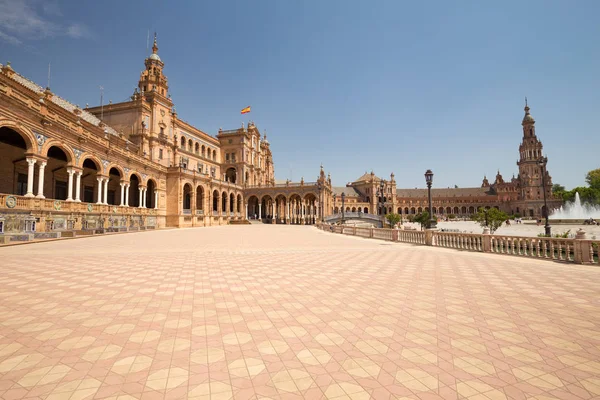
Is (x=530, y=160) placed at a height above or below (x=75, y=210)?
above

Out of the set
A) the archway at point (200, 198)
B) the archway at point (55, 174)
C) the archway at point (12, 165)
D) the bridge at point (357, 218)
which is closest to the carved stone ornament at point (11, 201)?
the archway at point (12, 165)

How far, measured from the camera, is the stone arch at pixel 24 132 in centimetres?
1694

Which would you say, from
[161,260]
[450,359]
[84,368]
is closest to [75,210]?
[161,260]

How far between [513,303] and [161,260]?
420 inches

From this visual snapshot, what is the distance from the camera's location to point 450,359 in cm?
325

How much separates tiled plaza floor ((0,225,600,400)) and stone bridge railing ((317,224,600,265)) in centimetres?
290

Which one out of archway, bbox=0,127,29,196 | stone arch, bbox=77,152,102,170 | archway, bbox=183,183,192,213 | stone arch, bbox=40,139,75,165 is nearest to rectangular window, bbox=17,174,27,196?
archway, bbox=0,127,29,196

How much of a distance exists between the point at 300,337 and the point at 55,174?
31.9m

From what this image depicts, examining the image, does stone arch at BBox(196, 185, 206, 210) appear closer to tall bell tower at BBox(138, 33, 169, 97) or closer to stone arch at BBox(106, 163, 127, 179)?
stone arch at BBox(106, 163, 127, 179)

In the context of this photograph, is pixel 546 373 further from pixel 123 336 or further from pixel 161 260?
pixel 161 260

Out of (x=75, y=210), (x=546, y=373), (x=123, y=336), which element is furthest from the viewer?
(x=75, y=210)

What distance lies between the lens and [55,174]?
25.7 m

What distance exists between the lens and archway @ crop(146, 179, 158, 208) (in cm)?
3596

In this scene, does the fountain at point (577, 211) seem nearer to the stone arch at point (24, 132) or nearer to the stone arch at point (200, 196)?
the stone arch at point (200, 196)
